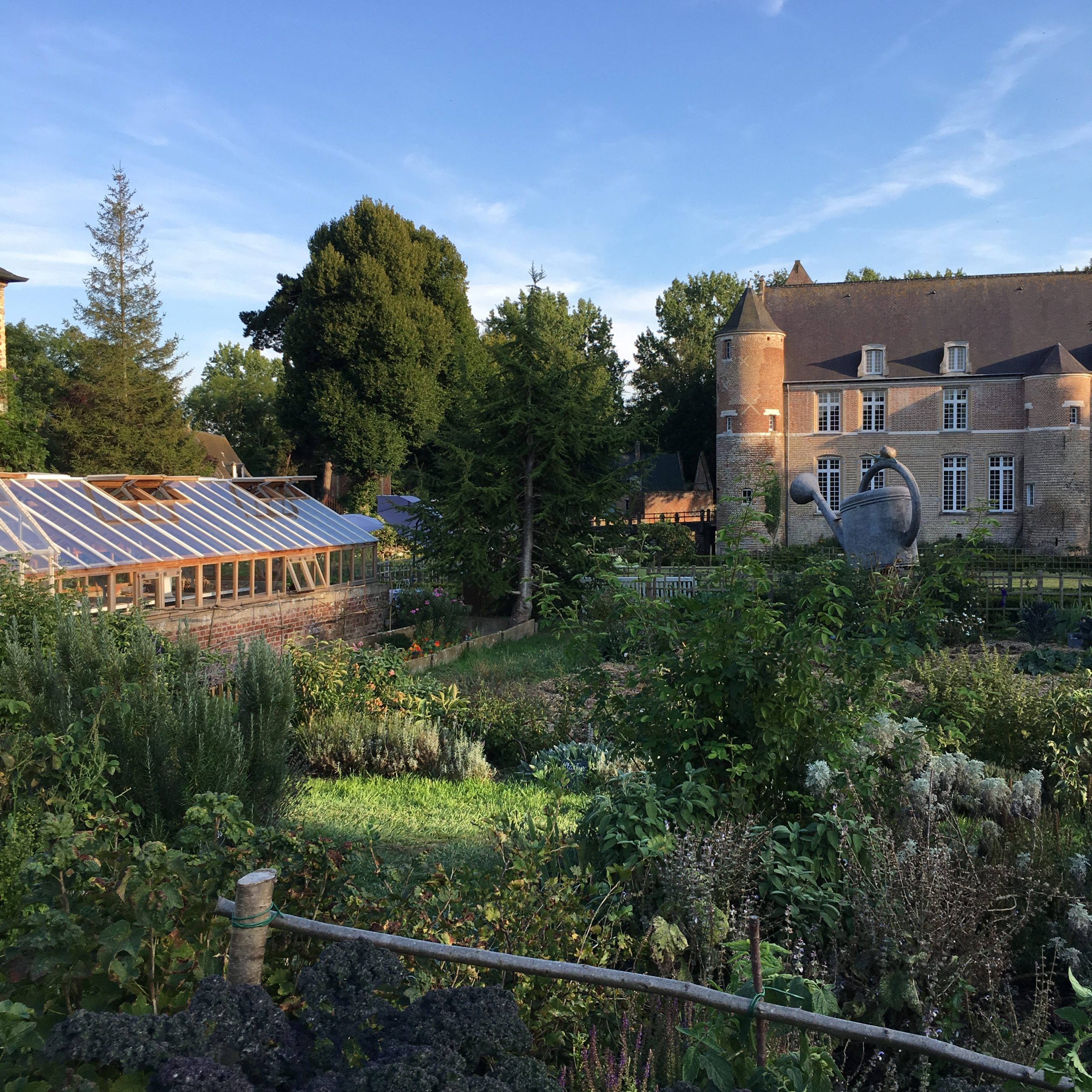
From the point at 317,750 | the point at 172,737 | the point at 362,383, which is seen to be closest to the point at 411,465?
the point at 362,383

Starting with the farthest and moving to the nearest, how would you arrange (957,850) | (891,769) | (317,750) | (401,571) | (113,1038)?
(401,571), (317,750), (891,769), (957,850), (113,1038)

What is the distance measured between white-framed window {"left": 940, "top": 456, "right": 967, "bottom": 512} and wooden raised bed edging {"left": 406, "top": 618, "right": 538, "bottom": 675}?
21.9 metres

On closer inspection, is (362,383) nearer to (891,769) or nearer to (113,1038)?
(891,769)

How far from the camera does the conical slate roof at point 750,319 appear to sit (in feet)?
107

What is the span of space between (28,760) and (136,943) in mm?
2233

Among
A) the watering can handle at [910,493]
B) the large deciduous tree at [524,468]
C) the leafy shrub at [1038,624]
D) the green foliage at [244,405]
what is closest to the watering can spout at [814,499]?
the watering can handle at [910,493]

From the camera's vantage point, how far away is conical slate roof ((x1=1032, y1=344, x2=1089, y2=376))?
1211 inches

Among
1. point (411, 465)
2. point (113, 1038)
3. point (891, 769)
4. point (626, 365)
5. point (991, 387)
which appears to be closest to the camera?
point (113, 1038)

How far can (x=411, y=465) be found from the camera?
3716 cm

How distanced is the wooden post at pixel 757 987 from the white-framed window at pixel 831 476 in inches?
1301

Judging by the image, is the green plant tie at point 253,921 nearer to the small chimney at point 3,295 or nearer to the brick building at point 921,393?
the small chimney at point 3,295

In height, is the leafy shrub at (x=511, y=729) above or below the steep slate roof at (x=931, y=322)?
below

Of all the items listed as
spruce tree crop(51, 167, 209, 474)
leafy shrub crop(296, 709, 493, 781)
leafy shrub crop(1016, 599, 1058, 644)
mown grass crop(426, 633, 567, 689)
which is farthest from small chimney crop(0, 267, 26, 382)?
leafy shrub crop(1016, 599, 1058, 644)

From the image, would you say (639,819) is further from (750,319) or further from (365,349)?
(365,349)
